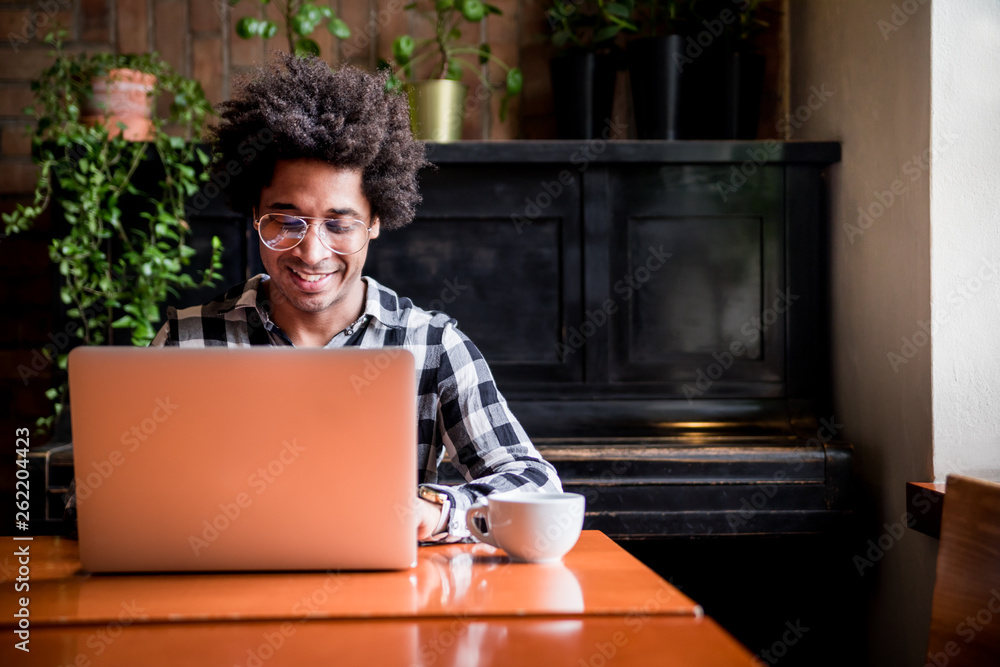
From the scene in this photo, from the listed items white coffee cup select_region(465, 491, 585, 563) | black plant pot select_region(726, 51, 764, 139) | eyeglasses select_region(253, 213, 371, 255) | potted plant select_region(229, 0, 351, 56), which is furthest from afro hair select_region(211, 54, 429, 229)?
black plant pot select_region(726, 51, 764, 139)

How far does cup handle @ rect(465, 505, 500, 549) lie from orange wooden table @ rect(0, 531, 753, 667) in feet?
0.16

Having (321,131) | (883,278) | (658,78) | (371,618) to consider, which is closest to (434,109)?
(658,78)

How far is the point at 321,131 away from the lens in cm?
149

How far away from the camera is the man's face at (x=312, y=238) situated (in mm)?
1453

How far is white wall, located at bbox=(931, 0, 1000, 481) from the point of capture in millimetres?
1708

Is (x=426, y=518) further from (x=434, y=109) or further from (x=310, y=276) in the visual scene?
(x=434, y=109)

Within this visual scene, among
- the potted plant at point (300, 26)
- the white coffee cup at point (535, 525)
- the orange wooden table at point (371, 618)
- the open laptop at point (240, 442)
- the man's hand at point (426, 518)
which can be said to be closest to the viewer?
the orange wooden table at point (371, 618)

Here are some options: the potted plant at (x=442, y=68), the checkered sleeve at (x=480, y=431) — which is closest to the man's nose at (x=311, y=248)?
the checkered sleeve at (x=480, y=431)

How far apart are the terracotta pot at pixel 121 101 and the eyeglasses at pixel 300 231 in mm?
867

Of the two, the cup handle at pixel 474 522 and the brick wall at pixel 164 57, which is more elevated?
the brick wall at pixel 164 57

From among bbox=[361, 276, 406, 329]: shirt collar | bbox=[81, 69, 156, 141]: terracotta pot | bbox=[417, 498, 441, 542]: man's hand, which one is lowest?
bbox=[417, 498, 441, 542]: man's hand

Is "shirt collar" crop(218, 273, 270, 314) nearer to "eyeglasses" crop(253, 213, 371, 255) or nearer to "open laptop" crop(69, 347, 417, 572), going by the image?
"eyeglasses" crop(253, 213, 371, 255)

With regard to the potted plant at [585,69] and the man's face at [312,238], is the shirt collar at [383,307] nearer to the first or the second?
the man's face at [312,238]

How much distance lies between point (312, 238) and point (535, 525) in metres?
0.72
